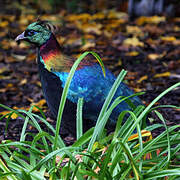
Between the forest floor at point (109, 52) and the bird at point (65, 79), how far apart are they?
42cm

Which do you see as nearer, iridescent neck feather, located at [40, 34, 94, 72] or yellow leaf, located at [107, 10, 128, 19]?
iridescent neck feather, located at [40, 34, 94, 72]

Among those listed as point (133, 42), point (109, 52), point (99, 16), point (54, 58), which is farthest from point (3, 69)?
point (54, 58)

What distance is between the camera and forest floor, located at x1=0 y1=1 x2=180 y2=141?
3844 mm

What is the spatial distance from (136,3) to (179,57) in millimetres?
1549

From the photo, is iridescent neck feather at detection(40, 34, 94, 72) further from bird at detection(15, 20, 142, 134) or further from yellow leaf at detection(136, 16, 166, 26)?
yellow leaf at detection(136, 16, 166, 26)

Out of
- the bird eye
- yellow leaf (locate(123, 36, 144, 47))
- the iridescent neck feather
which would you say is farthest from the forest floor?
the iridescent neck feather

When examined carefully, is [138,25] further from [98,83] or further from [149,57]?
[98,83]

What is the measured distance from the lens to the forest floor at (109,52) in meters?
3.84

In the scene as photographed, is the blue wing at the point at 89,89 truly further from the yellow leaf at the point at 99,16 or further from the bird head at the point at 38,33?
the yellow leaf at the point at 99,16

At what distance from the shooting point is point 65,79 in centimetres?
252

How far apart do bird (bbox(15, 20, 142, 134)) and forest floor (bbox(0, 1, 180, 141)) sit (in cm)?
42

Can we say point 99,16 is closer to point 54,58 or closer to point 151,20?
point 151,20

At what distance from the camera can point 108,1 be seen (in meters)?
7.36

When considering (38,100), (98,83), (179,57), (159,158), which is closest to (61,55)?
(98,83)
